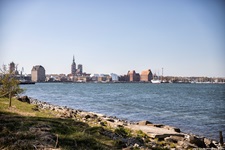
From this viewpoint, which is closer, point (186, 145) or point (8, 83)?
point (186, 145)

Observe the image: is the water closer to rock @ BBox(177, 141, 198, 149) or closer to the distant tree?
rock @ BBox(177, 141, 198, 149)

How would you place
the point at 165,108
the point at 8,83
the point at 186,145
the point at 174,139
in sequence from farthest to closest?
the point at 165,108
the point at 8,83
the point at 174,139
the point at 186,145

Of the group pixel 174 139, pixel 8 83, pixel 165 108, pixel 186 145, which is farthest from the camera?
pixel 165 108

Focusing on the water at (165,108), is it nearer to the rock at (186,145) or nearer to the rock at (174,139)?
the rock at (174,139)

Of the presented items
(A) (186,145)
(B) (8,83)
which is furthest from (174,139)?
(B) (8,83)

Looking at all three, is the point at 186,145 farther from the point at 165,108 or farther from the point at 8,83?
the point at 165,108

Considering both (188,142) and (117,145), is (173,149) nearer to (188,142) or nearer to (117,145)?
(188,142)

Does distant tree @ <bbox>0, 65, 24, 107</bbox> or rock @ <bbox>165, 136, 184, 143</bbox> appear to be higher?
distant tree @ <bbox>0, 65, 24, 107</bbox>

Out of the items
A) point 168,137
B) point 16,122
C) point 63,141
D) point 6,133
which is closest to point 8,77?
point 16,122

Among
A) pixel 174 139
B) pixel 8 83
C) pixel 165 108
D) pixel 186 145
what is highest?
pixel 8 83

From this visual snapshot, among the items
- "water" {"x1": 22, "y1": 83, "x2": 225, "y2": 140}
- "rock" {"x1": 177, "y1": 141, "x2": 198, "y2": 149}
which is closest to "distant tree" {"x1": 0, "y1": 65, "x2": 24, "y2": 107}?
"water" {"x1": 22, "y1": 83, "x2": 225, "y2": 140}

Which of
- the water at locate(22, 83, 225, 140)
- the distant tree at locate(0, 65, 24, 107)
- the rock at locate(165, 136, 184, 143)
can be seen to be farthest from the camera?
the water at locate(22, 83, 225, 140)

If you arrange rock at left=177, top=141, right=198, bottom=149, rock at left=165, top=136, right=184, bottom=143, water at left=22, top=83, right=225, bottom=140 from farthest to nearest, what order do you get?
water at left=22, top=83, right=225, bottom=140 → rock at left=165, top=136, right=184, bottom=143 → rock at left=177, top=141, right=198, bottom=149

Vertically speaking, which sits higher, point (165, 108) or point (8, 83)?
point (8, 83)
